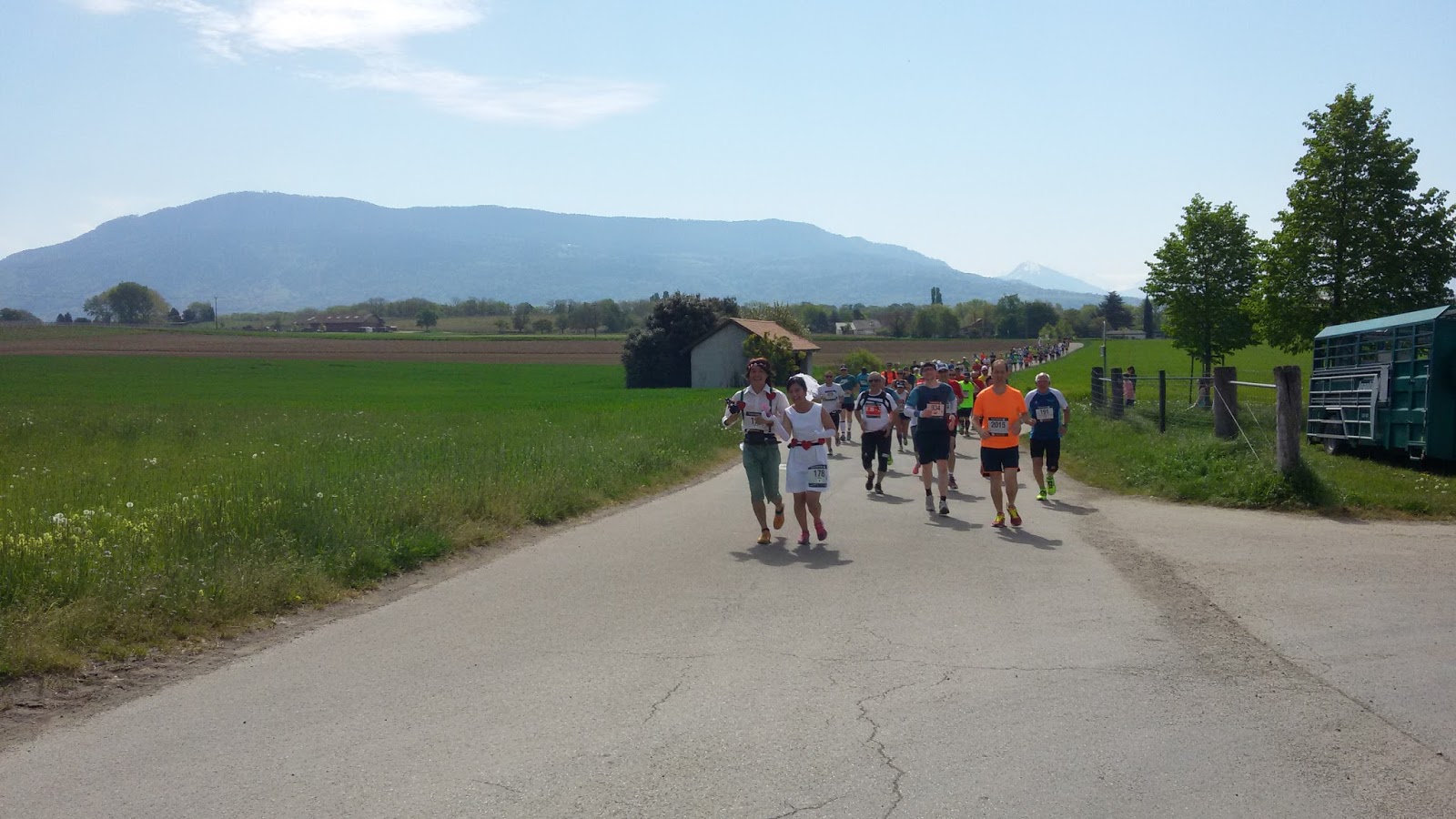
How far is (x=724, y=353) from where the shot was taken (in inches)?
2707

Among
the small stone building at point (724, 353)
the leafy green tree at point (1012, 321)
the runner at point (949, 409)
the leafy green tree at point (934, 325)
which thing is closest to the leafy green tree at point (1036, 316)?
the leafy green tree at point (1012, 321)

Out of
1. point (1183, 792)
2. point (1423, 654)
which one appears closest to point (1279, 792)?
point (1183, 792)

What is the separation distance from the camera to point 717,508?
15.1 m

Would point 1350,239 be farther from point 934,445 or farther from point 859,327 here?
point 859,327

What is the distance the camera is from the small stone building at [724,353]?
68000mm

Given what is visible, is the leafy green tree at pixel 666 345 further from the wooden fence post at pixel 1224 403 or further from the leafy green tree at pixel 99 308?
the leafy green tree at pixel 99 308

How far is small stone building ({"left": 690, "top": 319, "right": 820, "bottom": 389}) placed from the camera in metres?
68.0

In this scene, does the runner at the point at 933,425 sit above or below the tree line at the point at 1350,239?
below

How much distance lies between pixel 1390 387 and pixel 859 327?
164m

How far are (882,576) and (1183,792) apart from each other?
5.22 m

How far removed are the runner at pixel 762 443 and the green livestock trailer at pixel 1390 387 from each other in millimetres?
11330

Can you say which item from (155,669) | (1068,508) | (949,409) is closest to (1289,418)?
(1068,508)

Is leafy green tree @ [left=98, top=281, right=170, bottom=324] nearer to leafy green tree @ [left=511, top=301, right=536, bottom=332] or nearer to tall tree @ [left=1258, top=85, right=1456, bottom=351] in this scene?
leafy green tree @ [left=511, top=301, right=536, bottom=332]

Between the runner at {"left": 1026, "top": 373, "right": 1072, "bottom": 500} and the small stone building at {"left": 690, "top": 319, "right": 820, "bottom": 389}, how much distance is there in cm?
5143
